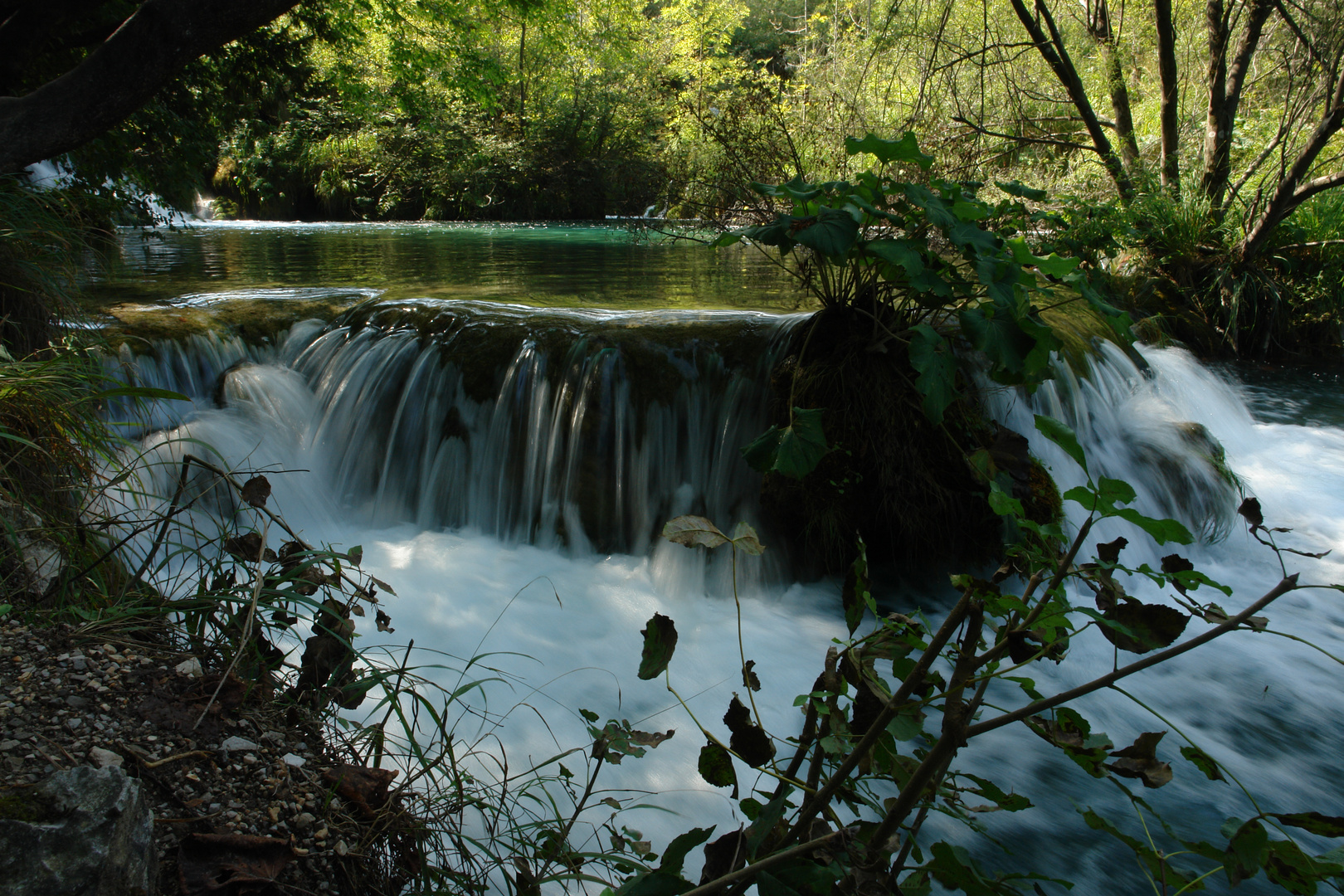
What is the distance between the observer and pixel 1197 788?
9.32 feet

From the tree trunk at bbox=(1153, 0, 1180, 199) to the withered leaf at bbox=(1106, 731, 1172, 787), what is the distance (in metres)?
7.92

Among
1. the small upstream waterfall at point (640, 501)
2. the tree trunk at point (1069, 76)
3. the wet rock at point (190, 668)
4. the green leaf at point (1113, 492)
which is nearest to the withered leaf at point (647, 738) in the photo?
the green leaf at point (1113, 492)

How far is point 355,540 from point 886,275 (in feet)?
11.0

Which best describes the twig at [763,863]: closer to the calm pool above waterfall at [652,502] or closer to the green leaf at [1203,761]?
the green leaf at [1203,761]

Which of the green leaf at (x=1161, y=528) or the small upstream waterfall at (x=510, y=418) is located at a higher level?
the green leaf at (x=1161, y=528)

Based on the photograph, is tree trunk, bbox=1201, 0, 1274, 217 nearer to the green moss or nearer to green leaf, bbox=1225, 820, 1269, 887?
green leaf, bbox=1225, 820, 1269, 887

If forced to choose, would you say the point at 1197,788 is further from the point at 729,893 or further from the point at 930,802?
the point at 729,893

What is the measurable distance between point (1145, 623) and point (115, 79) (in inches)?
209

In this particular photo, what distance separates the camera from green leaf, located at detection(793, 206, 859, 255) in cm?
279

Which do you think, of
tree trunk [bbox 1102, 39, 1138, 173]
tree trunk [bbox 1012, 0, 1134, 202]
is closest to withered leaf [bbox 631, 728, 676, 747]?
tree trunk [bbox 1012, 0, 1134, 202]

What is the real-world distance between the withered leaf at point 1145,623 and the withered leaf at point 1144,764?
0.14 meters

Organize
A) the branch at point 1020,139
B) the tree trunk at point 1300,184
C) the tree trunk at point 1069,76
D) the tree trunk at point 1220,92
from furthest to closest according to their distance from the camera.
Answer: the tree trunk at point 1220,92 < the tree trunk at point 1069,76 < the branch at point 1020,139 < the tree trunk at point 1300,184

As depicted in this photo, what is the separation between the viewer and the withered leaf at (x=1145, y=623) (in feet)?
3.37

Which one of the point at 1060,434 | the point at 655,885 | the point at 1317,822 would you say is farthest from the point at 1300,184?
the point at 655,885
